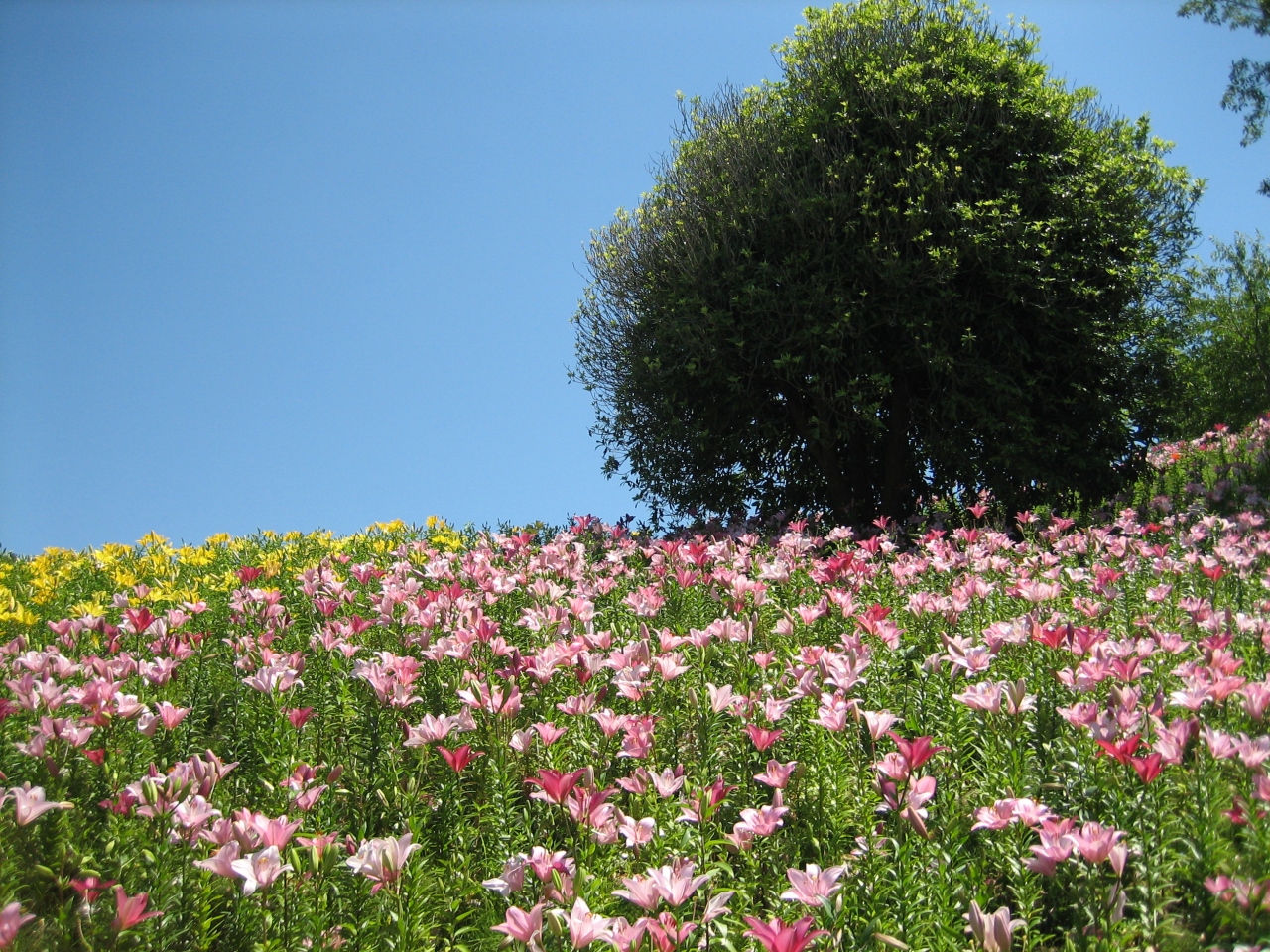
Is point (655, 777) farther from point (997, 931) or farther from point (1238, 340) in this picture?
point (1238, 340)

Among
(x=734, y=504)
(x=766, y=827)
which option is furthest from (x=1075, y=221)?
(x=766, y=827)

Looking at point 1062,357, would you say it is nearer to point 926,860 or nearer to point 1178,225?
point 1178,225

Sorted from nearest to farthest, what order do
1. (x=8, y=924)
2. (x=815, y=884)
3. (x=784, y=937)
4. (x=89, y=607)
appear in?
(x=784, y=937) < (x=8, y=924) < (x=815, y=884) < (x=89, y=607)

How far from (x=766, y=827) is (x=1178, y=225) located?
13628 millimetres

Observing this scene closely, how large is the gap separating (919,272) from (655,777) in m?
9.91

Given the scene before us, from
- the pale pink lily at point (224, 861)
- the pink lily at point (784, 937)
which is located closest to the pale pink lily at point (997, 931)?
the pink lily at point (784, 937)

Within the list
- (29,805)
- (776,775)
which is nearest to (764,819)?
(776,775)

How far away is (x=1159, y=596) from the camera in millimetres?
5113

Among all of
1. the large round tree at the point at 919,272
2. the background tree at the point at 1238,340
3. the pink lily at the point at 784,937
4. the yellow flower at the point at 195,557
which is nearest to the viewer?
the pink lily at the point at 784,937

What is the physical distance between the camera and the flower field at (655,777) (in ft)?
8.71

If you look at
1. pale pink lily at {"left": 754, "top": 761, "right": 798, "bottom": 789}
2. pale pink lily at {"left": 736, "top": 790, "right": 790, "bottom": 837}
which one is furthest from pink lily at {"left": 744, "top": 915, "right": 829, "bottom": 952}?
pale pink lily at {"left": 754, "top": 761, "right": 798, "bottom": 789}

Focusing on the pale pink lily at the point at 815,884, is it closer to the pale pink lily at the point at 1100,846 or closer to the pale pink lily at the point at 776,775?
the pale pink lily at the point at 776,775

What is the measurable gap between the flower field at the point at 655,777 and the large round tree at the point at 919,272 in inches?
225

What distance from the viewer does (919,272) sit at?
449 inches
